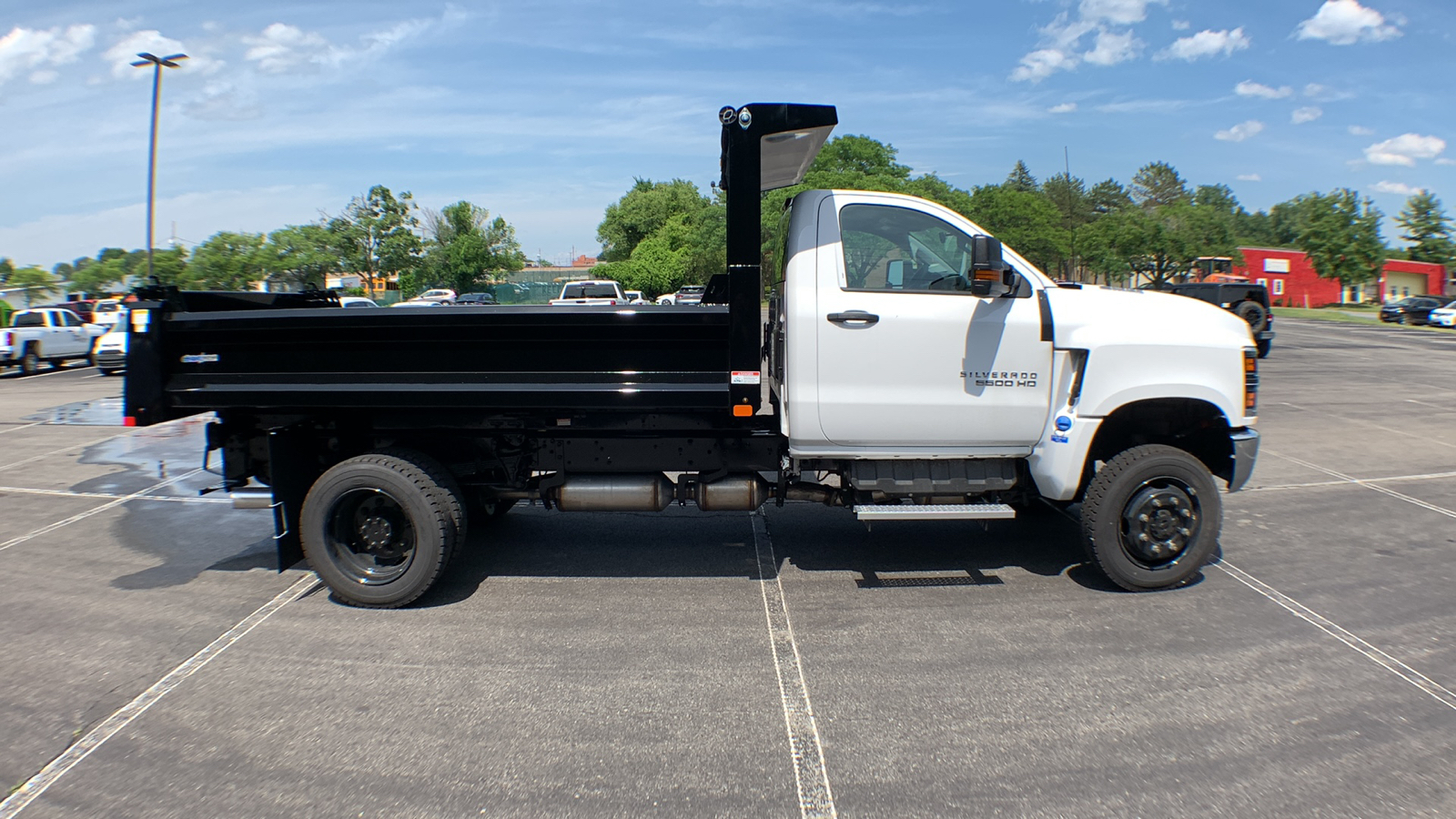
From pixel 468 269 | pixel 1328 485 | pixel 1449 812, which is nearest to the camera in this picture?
pixel 1449 812

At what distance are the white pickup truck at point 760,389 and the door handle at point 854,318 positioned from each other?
1 centimetres

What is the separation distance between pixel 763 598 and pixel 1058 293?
2.46 m

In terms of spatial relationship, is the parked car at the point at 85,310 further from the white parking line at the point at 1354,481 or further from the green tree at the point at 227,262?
the white parking line at the point at 1354,481

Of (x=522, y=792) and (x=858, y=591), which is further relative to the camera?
(x=858, y=591)

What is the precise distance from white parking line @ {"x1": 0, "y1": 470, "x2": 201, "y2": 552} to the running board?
240 inches

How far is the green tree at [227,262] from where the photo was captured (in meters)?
45.5

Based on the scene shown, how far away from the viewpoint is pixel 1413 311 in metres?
43.4

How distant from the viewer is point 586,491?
5.40m

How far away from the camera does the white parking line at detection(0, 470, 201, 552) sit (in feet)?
21.9

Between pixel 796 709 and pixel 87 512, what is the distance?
260 inches

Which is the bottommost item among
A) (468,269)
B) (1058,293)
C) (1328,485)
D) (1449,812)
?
(1449,812)

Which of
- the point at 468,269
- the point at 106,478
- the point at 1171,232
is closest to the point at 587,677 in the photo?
the point at 106,478

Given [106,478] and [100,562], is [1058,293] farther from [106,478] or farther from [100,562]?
[106,478]

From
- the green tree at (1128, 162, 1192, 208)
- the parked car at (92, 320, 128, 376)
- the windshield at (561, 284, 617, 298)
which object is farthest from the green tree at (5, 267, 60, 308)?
the green tree at (1128, 162, 1192, 208)
